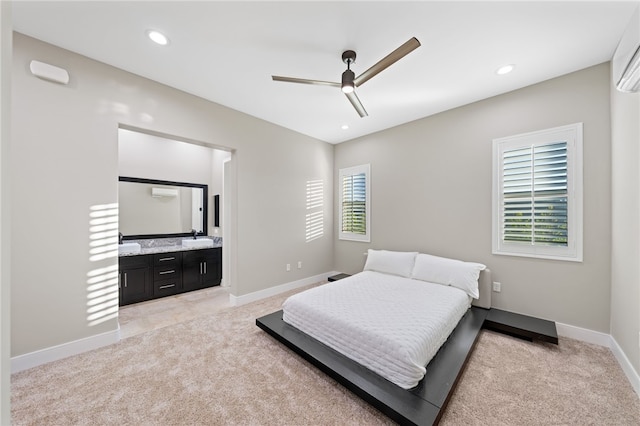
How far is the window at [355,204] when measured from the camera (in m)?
4.52

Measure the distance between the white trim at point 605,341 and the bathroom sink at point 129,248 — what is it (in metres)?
5.54

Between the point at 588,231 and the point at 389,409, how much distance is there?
2.73 m

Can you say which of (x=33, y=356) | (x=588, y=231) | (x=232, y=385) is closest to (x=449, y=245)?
(x=588, y=231)

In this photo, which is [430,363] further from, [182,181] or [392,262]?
[182,181]

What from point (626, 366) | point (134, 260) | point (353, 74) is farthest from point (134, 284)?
point (626, 366)

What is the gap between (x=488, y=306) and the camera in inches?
119

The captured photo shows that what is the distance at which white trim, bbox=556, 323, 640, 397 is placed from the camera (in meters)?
1.88

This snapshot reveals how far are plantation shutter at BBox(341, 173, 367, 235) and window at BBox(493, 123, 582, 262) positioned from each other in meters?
2.07

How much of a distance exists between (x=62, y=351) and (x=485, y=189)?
16.0 ft

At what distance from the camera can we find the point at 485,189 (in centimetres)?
314

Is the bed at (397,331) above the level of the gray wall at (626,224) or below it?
below

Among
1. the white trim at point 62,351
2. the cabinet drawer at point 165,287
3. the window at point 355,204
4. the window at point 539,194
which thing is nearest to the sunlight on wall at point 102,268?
the white trim at point 62,351

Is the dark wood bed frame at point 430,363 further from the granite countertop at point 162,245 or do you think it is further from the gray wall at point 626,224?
the granite countertop at point 162,245

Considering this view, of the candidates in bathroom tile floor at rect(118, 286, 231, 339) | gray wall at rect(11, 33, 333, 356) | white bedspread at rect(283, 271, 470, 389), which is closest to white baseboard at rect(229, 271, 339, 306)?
bathroom tile floor at rect(118, 286, 231, 339)
